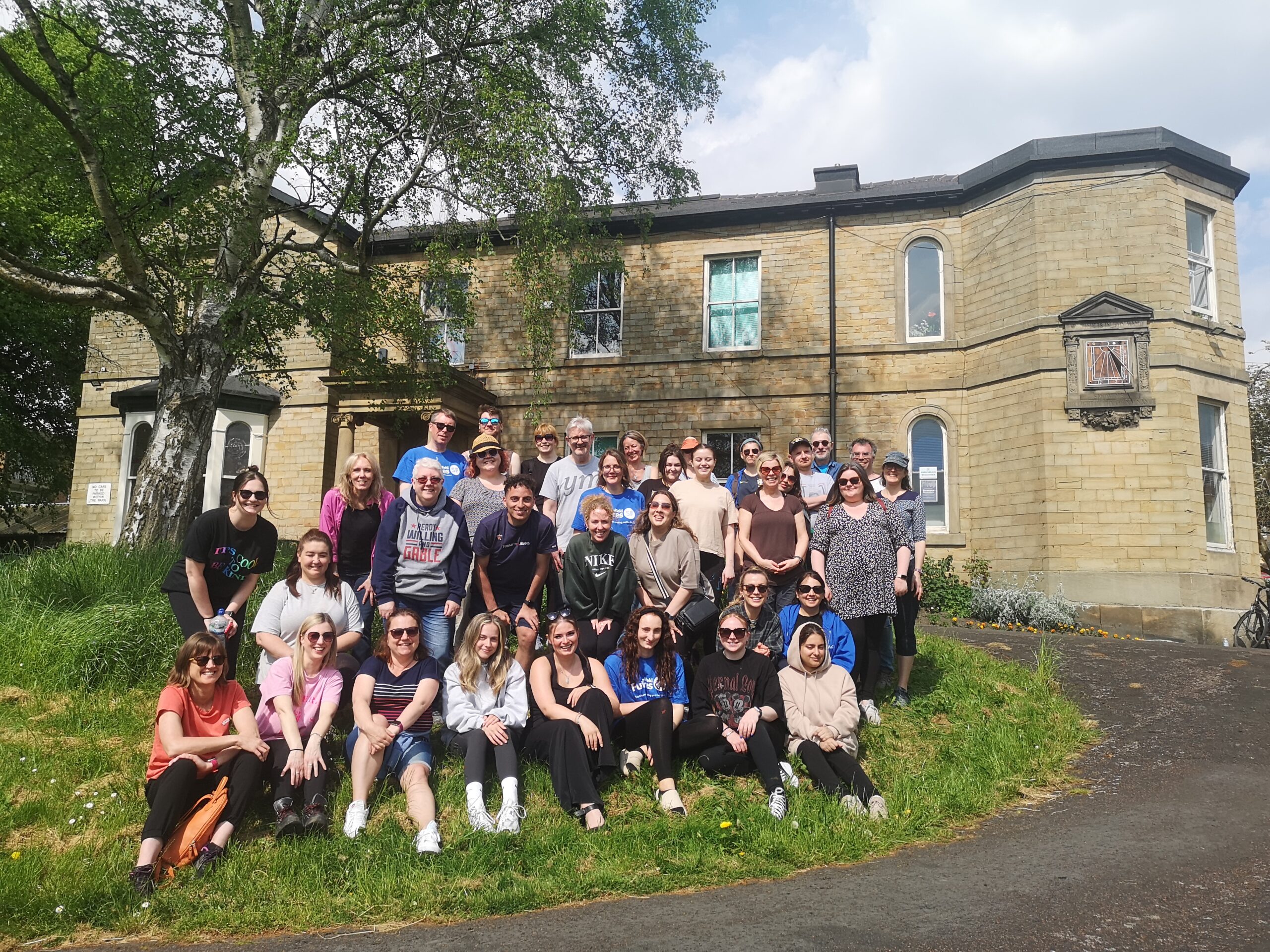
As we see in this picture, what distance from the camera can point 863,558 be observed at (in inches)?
270

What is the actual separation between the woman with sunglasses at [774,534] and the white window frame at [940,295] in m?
10.1

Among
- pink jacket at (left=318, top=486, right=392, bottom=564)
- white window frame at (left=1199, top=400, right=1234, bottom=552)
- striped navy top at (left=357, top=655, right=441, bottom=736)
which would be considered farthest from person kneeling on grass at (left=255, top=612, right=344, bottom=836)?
white window frame at (left=1199, top=400, right=1234, bottom=552)

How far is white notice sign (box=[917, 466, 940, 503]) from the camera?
1584cm

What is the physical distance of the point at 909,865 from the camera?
4637mm

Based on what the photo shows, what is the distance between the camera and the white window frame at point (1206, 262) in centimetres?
1485

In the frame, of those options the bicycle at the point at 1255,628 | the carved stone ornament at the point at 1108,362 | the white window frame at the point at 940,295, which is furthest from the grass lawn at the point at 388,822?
the white window frame at the point at 940,295

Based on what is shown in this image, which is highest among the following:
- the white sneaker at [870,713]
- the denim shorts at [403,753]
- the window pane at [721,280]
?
the window pane at [721,280]

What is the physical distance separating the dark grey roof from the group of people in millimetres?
8985

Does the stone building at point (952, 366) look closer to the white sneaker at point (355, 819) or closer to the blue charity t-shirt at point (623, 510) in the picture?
the blue charity t-shirt at point (623, 510)

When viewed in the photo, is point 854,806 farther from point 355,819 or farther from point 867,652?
point 355,819

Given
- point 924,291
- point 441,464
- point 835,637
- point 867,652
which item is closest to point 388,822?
point 441,464

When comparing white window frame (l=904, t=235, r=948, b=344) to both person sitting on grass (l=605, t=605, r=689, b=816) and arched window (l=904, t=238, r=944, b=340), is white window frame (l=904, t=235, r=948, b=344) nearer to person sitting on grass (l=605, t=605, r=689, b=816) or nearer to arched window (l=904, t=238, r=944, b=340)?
arched window (l=904, t=238, r=944, b=340)

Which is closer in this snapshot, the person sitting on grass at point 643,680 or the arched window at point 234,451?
the person sitting on grass at point 643,680

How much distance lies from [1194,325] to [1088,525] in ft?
12.4
